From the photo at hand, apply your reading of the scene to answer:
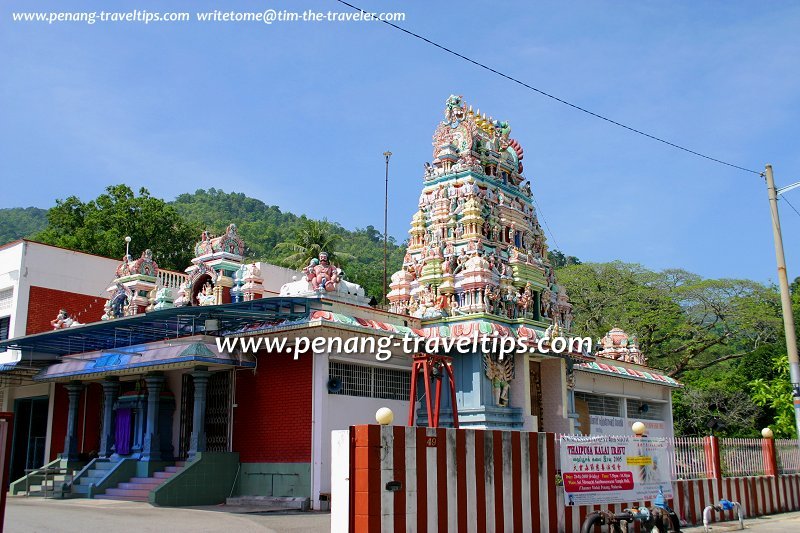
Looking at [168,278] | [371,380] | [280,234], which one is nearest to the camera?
[371,380]

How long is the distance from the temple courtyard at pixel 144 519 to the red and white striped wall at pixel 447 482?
10.6 feet

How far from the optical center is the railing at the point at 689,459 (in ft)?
54.0

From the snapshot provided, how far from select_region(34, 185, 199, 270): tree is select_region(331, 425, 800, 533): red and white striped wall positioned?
34.8 metres

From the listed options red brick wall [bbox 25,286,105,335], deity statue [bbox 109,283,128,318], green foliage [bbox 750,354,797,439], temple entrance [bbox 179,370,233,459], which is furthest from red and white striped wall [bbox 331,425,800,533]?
green foliage [bbox 750,354,797,439]

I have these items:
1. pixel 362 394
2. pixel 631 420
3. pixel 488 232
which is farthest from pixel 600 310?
pixel 362 394

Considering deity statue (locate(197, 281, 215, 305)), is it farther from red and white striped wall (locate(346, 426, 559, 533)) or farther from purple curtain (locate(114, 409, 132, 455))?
red and white striped wall (locate(346, 426, 559, 533))

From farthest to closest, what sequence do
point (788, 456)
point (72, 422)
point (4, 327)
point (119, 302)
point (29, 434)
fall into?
point (29, 434), point (4, 327), point (119, 302), point (72, 422), point (788, 456)

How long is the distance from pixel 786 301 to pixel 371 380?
9.99m

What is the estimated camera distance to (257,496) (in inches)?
745

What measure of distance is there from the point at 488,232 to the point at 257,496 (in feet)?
33.9

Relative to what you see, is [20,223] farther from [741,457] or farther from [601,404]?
[741,457]

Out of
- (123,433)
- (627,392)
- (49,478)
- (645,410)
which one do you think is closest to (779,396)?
(645,410)

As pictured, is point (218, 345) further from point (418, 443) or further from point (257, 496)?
point (418, 443)

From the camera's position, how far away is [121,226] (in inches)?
1763
